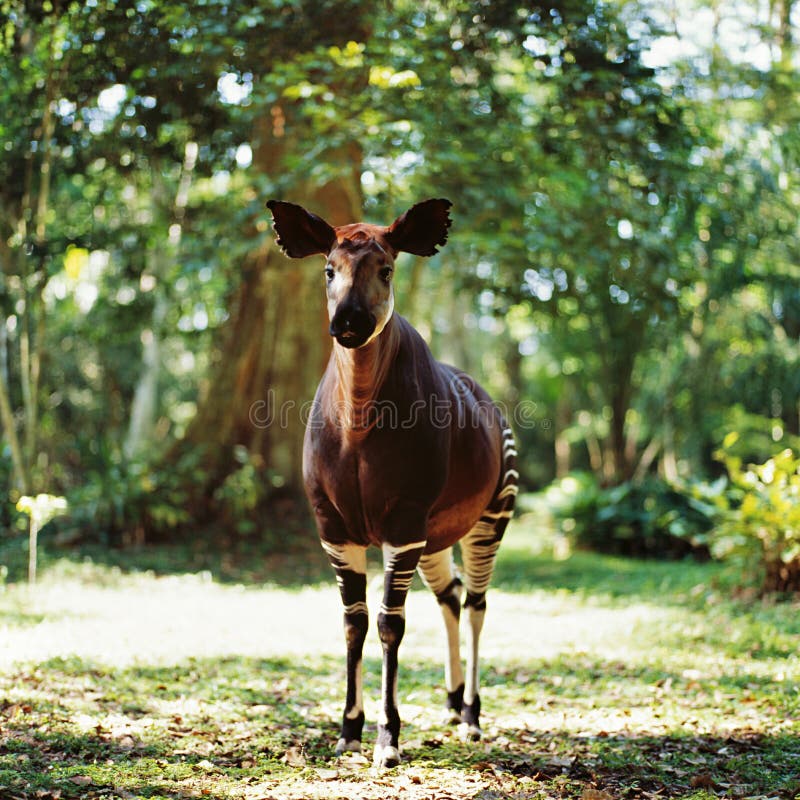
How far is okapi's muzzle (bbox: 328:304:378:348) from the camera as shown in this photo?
10.3 feet

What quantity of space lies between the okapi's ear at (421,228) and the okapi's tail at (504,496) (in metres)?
1.49

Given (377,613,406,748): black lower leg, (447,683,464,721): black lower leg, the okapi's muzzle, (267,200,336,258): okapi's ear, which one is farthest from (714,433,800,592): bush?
the okapi's muzzle

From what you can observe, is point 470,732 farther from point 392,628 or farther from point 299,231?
point 299,231

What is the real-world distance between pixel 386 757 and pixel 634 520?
978 centimetres

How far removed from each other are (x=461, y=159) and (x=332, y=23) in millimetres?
1926

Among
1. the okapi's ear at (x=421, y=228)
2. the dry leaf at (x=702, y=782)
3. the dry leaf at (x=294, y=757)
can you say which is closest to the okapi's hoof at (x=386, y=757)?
the dry leaf at (x=294, y=757)

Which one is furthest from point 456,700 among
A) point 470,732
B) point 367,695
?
point 367,695

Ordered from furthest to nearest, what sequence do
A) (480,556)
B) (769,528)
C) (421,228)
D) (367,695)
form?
1. (769,528)
2. (367,695)
3. (480,556)
4. (421,228)

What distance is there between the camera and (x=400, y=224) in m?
3.57

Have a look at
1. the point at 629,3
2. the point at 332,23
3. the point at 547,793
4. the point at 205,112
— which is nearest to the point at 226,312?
the point at 205,112

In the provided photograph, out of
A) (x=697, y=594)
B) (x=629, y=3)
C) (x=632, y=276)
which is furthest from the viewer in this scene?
(x=632, y=276)

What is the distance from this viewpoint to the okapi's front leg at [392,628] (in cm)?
362

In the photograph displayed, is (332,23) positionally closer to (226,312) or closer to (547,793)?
(226,312)

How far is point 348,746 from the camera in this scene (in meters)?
3.82
